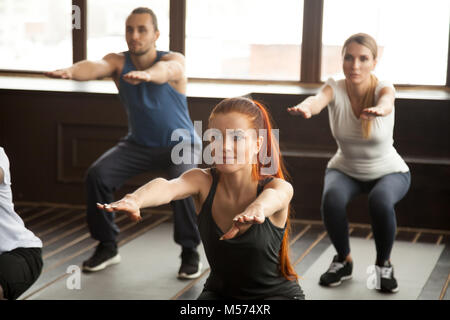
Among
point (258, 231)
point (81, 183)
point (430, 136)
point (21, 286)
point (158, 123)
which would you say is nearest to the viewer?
point (258, 231)

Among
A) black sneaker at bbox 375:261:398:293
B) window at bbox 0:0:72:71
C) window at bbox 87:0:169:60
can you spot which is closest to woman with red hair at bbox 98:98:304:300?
black sneaker at bbox 375:261:398:293

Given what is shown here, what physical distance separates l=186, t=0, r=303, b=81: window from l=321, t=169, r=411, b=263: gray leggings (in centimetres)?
198

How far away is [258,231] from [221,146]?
10.2 inches

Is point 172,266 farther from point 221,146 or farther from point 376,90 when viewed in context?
point 221,146

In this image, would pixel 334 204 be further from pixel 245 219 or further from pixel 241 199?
pixel 245 219

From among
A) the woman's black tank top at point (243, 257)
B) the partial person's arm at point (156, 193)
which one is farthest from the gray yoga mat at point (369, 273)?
the partial person's arm at point (156, 193)

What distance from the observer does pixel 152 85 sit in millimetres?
3428

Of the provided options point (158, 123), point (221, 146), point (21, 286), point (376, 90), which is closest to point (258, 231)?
point (221, 146)

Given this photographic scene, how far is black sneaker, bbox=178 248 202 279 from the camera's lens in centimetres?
341

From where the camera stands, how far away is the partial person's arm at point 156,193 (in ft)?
4.47

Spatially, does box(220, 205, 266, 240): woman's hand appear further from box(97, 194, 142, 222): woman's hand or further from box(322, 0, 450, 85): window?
box(322, 0, 450, 85): window

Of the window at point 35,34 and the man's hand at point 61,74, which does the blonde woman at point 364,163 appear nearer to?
the man's hand at point 61,74

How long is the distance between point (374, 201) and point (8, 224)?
1558 millimetres
